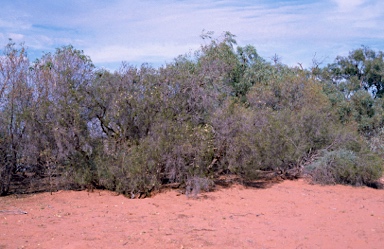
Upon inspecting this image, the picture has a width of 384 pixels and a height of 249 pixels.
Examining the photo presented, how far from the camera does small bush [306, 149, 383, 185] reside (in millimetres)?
13750

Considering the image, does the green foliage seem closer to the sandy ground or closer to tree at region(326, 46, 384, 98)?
the sandy ground

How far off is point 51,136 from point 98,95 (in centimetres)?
173

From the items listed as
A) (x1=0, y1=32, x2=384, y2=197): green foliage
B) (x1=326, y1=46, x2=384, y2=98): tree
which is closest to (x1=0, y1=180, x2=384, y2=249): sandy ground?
(x1=0, y1=32, x2=384, y2=197): green foliage

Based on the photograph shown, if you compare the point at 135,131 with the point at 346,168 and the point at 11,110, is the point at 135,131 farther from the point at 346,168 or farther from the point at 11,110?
the point at 346,168

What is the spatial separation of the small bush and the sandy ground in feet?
3.84

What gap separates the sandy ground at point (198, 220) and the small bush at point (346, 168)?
Answer: 117 cm

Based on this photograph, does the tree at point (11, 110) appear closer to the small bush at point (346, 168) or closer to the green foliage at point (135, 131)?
the green foliage at point (135, 131)

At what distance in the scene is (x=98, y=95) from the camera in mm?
11680

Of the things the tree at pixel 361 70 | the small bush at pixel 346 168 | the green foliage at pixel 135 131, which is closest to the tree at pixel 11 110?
the green foliage at pixel 135 131

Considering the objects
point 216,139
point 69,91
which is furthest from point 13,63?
point 216,139

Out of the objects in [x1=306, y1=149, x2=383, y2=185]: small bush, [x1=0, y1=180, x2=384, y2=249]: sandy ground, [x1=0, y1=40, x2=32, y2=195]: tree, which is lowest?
[x1=0, y1=180, x2=384, y2=249]: sandy ground

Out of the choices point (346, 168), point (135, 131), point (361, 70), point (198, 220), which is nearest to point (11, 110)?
point (135, 131)

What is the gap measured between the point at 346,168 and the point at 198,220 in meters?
6.73

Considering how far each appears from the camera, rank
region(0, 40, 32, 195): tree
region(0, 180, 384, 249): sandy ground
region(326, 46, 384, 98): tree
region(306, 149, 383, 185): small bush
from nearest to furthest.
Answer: region(0, 180, 384, 249): sandy ground < region(0, 40, 32, 195): tree < region(306, 149, 383, 185): small bush < region(326, 46, 384, 98): tree
